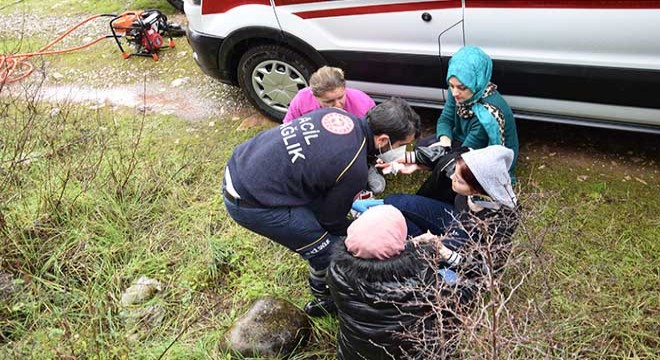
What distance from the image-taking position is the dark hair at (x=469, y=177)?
7.04ft

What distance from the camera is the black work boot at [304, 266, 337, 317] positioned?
2531 mm

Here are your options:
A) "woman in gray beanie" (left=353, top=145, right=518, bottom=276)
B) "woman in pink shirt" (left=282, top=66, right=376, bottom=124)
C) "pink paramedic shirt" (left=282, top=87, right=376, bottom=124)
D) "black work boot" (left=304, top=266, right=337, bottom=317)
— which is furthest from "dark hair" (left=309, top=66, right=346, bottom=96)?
"black work boot" (left=304, top=266, right=337, bottom=317)

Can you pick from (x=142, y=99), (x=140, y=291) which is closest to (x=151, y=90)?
(x=142, y=99)

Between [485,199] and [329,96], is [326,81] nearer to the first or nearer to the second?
[329,96]

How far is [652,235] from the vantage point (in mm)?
2721

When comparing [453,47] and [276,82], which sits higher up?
[453,47]

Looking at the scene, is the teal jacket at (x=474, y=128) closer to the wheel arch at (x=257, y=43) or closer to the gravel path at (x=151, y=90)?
the wheel arch at (x=257, y=43)

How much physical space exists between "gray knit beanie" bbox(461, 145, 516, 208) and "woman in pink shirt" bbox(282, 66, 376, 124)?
0.93 m

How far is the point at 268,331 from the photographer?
2.42 meters

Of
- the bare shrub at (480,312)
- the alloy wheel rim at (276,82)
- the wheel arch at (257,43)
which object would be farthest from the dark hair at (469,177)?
the alloy wheel rim at (276,82)

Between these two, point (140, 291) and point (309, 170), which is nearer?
point (309, 170)

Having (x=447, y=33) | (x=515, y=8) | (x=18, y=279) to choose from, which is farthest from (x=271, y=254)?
(x=515, y=8)

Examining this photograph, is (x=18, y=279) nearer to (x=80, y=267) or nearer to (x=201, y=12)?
(x=80, y=267)

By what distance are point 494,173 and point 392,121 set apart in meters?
0.47
